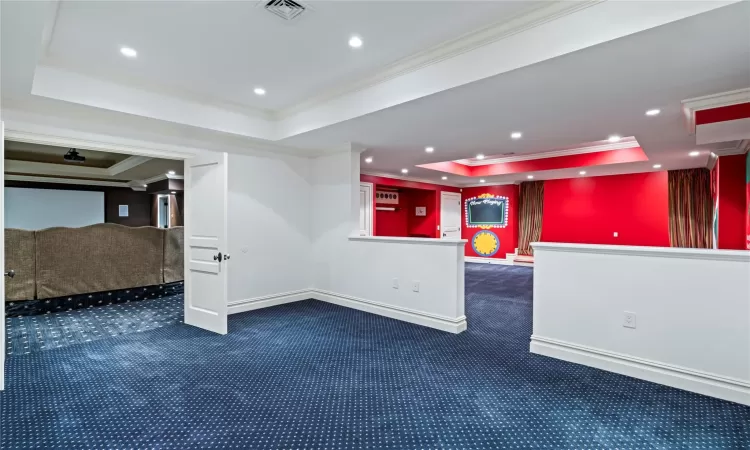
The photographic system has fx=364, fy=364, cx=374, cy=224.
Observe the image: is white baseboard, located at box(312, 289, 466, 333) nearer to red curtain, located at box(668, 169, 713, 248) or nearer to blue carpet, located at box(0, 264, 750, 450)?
blue carpet, located at box(0, 264, 750, 450)

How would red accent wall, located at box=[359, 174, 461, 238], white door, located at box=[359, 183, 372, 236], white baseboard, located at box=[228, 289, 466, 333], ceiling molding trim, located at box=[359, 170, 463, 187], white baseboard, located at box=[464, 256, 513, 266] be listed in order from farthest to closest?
red accent wall, located at box=[359, 174, 461, 238], white baseboard, located at box=[464, 256, 513, 266], white door, located at box=[359, 183, 372, 236], ceiling molding trim, located at box=[359, 170, 463, 187], white baseboard, located at box=[228, 289, 466, 333]

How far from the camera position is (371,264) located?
498 cm

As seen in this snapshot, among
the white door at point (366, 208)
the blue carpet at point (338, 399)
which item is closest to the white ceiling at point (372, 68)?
the blue carpet at point (338, 399)

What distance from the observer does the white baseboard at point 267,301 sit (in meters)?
4.90

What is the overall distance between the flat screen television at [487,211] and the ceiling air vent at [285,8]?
890 centimetres

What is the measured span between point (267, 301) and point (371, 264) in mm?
1611

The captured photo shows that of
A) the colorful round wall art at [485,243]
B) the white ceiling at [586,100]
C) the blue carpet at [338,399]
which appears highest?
the white ceiling at [586,100]

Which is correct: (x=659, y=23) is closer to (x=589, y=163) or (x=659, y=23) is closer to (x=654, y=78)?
(x=654, y=78)

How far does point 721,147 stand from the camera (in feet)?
16.1

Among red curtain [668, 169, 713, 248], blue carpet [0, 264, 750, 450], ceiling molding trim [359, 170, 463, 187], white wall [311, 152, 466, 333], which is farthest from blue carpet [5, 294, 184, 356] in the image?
red curtain [668, 169, 713, 248]

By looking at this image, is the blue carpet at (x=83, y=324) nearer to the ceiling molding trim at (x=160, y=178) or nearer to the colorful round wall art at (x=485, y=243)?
the ceiling molding trim at (x=160, y=178)

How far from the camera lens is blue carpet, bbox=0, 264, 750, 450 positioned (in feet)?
6.86

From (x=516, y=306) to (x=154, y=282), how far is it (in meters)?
5.73

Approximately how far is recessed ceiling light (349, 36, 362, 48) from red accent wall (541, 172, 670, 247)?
7.65 meters
